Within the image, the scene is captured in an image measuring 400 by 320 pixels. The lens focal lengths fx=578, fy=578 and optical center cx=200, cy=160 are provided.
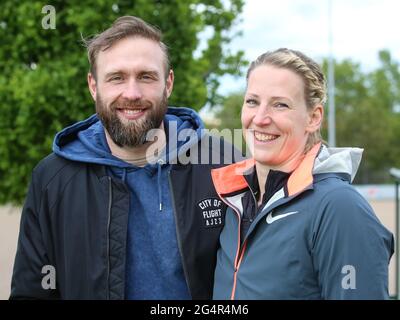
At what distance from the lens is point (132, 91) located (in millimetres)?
2893

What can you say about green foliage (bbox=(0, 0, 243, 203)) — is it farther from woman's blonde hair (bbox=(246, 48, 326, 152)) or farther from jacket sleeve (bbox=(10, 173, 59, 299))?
woman's blonde hair (bbox=(246, 48, 326, 152))

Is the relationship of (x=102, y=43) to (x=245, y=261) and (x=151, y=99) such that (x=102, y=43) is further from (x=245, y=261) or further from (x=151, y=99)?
(x=245, y=261)

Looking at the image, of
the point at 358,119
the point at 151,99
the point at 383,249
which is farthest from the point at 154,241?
the point at 358,119

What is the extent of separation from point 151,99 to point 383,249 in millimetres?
1405

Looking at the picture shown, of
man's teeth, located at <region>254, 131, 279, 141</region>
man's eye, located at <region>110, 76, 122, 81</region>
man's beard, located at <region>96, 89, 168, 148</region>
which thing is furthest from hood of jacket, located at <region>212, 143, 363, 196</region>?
man's eye, located at <region>110, 76, 122, 81</region>

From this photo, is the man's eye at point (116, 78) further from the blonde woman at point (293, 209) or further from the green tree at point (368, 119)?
the green tree at point (368, 119)

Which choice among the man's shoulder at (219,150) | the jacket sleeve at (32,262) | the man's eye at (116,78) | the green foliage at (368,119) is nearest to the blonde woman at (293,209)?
the man's shoulder at (219,150)

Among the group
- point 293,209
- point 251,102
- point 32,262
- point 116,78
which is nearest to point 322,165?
point 293,209

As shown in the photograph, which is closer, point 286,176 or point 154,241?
point 286,176

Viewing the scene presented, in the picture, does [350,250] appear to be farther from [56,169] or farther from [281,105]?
[56,169]

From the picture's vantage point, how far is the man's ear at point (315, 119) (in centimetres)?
251

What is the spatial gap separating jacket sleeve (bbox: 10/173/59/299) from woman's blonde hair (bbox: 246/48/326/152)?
1.32m

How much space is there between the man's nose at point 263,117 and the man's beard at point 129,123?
69cm
